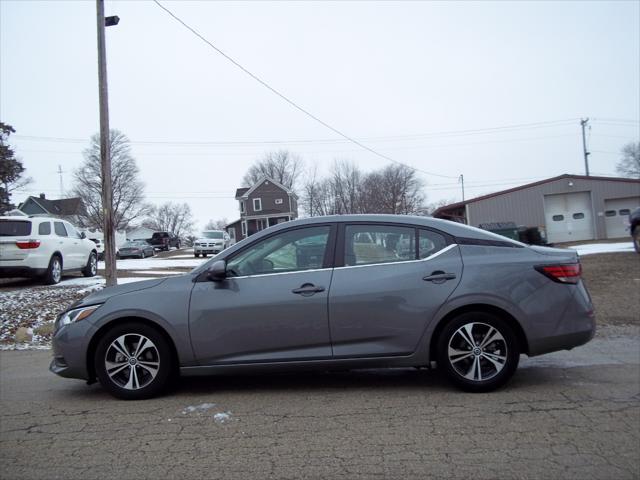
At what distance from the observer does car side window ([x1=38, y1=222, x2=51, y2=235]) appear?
39.1 ft

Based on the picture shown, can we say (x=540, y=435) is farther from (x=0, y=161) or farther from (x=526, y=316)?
(x=0, y=161)

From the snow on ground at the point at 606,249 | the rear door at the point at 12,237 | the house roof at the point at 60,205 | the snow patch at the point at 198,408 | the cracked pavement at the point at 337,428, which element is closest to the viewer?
the cracked pavement at the point at 337,428

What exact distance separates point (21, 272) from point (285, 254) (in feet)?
31.3

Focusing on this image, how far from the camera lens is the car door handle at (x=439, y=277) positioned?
4.46 meters

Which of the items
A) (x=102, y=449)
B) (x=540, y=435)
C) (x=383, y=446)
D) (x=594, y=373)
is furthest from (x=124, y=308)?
(x=594, y=373)

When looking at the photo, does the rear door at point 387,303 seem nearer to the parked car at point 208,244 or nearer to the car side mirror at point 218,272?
the car side mirror at point 218,272

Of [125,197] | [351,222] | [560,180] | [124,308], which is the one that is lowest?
[124,308]

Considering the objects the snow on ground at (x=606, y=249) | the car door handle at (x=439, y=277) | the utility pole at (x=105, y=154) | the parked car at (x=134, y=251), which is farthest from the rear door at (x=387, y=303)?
the parked car at (x=134, y=251)

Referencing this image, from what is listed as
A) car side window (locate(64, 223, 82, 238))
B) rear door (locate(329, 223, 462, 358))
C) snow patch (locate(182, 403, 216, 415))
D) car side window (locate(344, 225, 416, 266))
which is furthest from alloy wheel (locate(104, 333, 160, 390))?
car side window (locate(64, 223, 82, 238))

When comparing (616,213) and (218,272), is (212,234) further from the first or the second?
(218,272)

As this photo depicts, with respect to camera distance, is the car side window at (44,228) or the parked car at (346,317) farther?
the car side window at (44,228)

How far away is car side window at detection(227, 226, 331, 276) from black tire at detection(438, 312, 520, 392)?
130cm

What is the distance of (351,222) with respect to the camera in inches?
189

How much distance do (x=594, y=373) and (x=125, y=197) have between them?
6521cm
